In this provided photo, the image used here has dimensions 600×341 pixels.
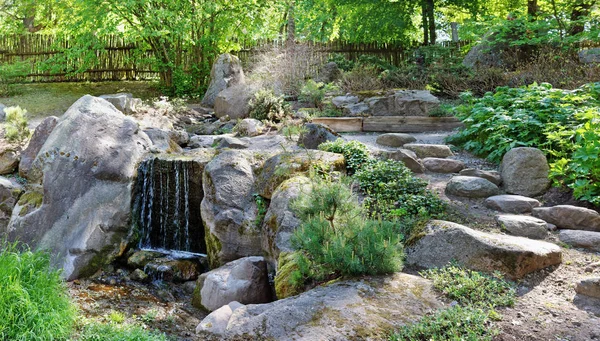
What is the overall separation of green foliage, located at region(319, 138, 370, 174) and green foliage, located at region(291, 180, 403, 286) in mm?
2174

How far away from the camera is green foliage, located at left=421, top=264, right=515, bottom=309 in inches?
132

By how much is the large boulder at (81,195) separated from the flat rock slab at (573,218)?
507 centimetres

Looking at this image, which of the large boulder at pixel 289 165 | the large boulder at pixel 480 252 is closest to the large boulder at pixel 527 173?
the large boulder at pixel 480 252

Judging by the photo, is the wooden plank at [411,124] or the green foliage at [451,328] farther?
the wooden plank at [411,124]

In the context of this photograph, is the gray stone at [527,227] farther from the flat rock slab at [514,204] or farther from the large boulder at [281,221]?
the large boulder at [281,221]

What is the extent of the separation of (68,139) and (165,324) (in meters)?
3.52

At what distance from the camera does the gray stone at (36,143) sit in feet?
25.3

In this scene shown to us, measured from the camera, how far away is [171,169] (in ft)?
22.4

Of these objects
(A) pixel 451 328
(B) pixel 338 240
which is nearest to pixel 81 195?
(B) pixel 338 240

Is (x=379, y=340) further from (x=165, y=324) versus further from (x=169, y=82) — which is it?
(x=169, y=82)

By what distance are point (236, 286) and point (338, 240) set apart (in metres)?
1.51

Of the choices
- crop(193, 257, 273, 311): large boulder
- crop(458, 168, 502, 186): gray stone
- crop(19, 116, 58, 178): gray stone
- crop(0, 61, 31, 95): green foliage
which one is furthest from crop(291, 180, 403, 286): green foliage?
crop(0, 61, 31, 95): green foliage

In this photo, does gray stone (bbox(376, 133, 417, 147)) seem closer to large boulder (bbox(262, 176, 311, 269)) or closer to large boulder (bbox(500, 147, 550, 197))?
large boulder (bbox(500, 147, 550, 197))

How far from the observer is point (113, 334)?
355 centimetres
